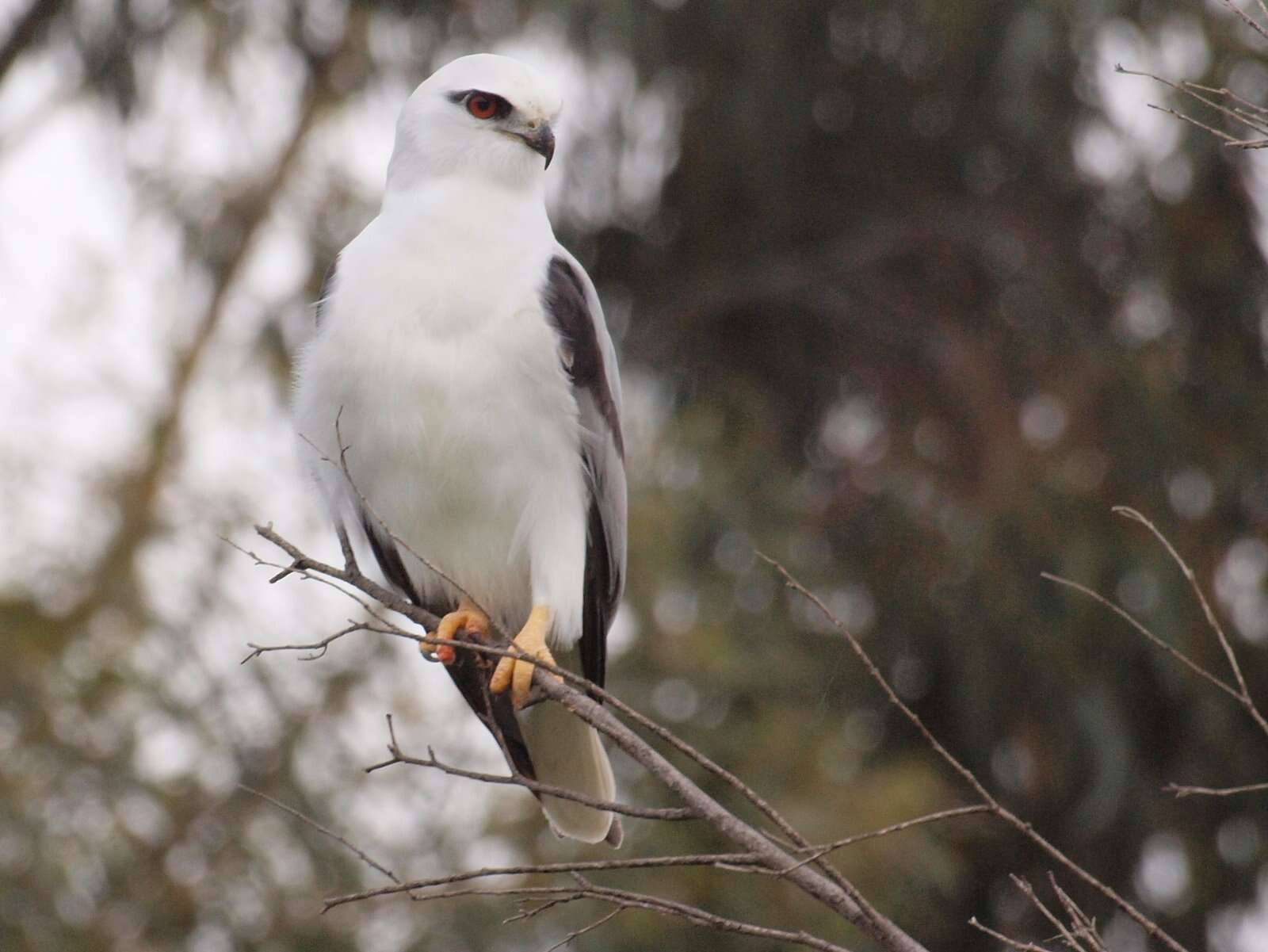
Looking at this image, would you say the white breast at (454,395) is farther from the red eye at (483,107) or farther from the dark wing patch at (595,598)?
the red eye at (483,107)

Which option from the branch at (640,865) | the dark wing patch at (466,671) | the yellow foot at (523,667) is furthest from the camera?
the dark wing patch at (466,671)

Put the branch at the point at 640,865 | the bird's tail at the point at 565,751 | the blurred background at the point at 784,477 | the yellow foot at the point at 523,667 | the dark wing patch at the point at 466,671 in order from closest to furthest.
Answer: the branch at the point at 640,865 → the yellow foot at the point at 523,667 → the dark wing patch at the point at 466,671 → the bird's tail at the point at 565,751 → the blurred background at the point at 784,477

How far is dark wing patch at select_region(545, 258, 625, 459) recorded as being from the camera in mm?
3492

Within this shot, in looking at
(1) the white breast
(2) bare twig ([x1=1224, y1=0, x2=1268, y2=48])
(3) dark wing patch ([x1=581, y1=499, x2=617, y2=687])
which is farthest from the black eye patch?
(2) bare twig ([x1=1224, y1=0, x2=1268, y2=48])

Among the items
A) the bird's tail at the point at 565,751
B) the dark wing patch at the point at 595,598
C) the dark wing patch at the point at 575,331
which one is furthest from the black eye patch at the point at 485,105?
the bird's tail at the point at 565,751

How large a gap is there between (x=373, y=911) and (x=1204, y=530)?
384 centimetres

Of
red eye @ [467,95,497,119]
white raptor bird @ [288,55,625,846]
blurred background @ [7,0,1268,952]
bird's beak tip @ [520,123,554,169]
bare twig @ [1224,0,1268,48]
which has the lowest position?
blurred background @ [7,0,1268,952]

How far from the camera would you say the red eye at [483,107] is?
374 cm

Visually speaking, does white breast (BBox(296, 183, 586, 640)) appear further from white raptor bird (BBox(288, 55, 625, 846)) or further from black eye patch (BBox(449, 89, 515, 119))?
black eye patch (BBox(449, 89, 515, 119))

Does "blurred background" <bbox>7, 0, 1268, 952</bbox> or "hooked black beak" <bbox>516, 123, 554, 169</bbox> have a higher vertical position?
"hooked black beak" <bbox>516, 123, 554, 169</bbox>

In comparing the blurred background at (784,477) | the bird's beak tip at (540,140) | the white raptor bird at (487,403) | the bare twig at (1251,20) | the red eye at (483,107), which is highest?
the bare twig at (1251,20)

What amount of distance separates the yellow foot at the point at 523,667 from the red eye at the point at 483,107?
1.02 m

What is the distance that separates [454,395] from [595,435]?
0.34m

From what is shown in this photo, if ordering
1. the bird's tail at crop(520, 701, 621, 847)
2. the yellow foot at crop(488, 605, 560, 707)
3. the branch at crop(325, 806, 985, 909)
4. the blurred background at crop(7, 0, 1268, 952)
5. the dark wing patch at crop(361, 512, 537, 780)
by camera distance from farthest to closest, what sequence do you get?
1. the blurred background at crop(7, 0, 1268, 952)
2. the bird's tail at crop(520, 701, 621, 847)
3. the dark wing patch at crop(361, 512, 537, 780)
4. the yellow foot at crop(488, 605, 560, 707)
5. the branch at crop(325, 806, 985, 909)
